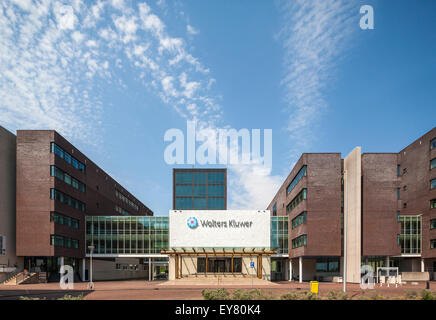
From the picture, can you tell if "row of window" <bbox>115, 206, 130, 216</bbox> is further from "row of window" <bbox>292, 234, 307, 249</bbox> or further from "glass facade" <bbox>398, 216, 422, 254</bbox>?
"glass facade" <bbox>398, 216, 422, 254</bbox>

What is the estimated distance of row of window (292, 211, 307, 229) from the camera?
51.9m

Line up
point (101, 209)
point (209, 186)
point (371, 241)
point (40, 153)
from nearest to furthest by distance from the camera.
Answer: point (40, 153) < point (371, 241) < point (101, 209) < point (209, 186)

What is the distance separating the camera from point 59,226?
1956 inches

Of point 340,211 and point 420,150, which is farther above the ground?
point 420,150

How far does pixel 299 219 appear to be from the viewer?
54.8 m

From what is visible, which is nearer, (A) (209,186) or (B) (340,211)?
(B) (340,211)

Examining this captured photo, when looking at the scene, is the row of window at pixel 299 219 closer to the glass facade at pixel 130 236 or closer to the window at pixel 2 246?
the glass facade at pixel 130 236

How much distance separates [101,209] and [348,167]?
45.6 m

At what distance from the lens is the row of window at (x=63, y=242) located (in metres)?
48.3

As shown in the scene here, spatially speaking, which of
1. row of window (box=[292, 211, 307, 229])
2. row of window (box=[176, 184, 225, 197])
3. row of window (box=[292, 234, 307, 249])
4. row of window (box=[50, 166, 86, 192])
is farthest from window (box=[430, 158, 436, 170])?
row of window (box=[50, 166, 86, 192])

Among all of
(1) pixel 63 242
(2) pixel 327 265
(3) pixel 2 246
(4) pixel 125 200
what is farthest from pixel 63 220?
(2) pixel 327 265

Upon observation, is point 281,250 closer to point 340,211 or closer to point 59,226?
point 340,211
